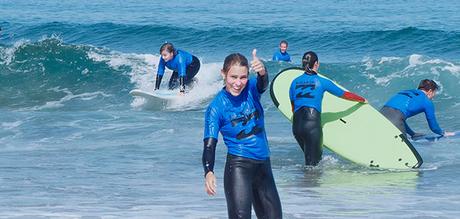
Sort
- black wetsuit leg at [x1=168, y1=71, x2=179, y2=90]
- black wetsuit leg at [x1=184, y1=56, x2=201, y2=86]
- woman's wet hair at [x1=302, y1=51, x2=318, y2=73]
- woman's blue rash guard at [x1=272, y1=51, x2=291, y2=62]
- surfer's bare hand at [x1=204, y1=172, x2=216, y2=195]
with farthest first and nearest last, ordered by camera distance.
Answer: woman's blue rash guard at [x1=272, y1=51, x2=291, y2=62]
black wetsuit leg at [x1=168, y1=71, x2=179, y2=90]
black wetsuit leg at [x1=184, y1=56, x2=201, y2=86]
woman's wet hair at [x1=302, y1=51, x2=318, y2=73]
surfer's bare hand at [x1=204, y1=172, x2=216, y2=195]

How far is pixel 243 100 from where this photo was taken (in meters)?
5.81

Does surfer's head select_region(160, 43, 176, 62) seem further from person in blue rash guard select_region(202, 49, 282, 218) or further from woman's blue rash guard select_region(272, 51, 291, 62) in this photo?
person in blue rash guard select_region(202, 49, 282, 218)

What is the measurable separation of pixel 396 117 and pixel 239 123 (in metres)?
5.21

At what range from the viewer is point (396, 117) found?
1070 centimetres

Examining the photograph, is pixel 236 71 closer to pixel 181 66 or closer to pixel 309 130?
pixel 309 130

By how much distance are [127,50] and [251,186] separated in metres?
22.7

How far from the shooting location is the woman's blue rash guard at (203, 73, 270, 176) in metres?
5.77

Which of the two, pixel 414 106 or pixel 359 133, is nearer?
pixel 414 106

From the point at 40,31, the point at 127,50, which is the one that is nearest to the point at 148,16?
the point at 40,31

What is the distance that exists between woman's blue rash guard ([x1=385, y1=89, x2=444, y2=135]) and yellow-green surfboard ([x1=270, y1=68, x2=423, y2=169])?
25 centimetres

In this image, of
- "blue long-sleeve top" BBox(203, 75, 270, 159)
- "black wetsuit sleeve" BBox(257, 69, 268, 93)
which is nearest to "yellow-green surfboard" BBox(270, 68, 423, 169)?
Result: "blue long-sleeve top" BBox(203, 75, 270, 159)

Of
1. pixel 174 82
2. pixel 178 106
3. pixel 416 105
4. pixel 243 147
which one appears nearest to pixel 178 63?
pixel 174 82

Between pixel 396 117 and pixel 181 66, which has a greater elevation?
pixel 396 117

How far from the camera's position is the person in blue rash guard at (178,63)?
47.5 feet
